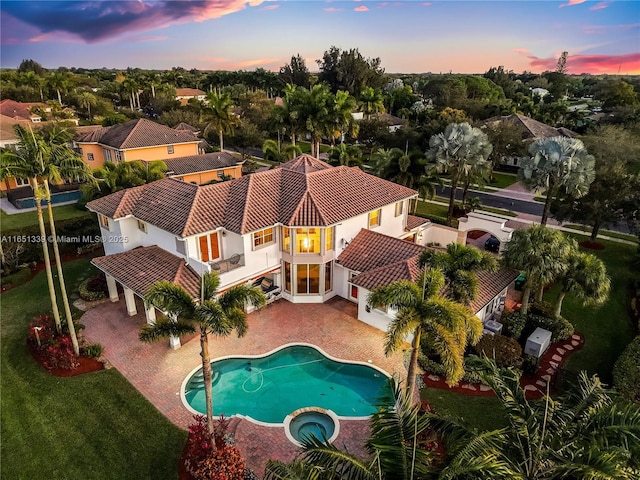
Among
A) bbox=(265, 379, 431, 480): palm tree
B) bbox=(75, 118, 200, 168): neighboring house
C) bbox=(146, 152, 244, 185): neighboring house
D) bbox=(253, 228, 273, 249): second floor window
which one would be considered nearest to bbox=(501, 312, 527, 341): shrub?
bbox=(253, 228, 273, 249): second floor window

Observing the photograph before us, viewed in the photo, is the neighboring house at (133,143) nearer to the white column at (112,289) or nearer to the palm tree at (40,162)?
the white column at (112,289)

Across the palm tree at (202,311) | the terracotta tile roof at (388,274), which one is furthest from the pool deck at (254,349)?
the palm tree at (202,311)

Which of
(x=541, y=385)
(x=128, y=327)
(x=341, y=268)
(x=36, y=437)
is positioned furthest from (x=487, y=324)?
(x=36, y=437)

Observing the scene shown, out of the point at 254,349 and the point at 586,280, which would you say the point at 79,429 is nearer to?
the point at 254,349

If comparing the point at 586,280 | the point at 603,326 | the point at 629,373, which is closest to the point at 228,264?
the point at 586,280

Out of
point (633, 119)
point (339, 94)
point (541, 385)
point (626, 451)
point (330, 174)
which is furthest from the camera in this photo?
point (633, 119)

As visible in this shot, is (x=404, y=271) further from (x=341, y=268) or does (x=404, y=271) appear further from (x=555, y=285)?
(x=555, y=285)
